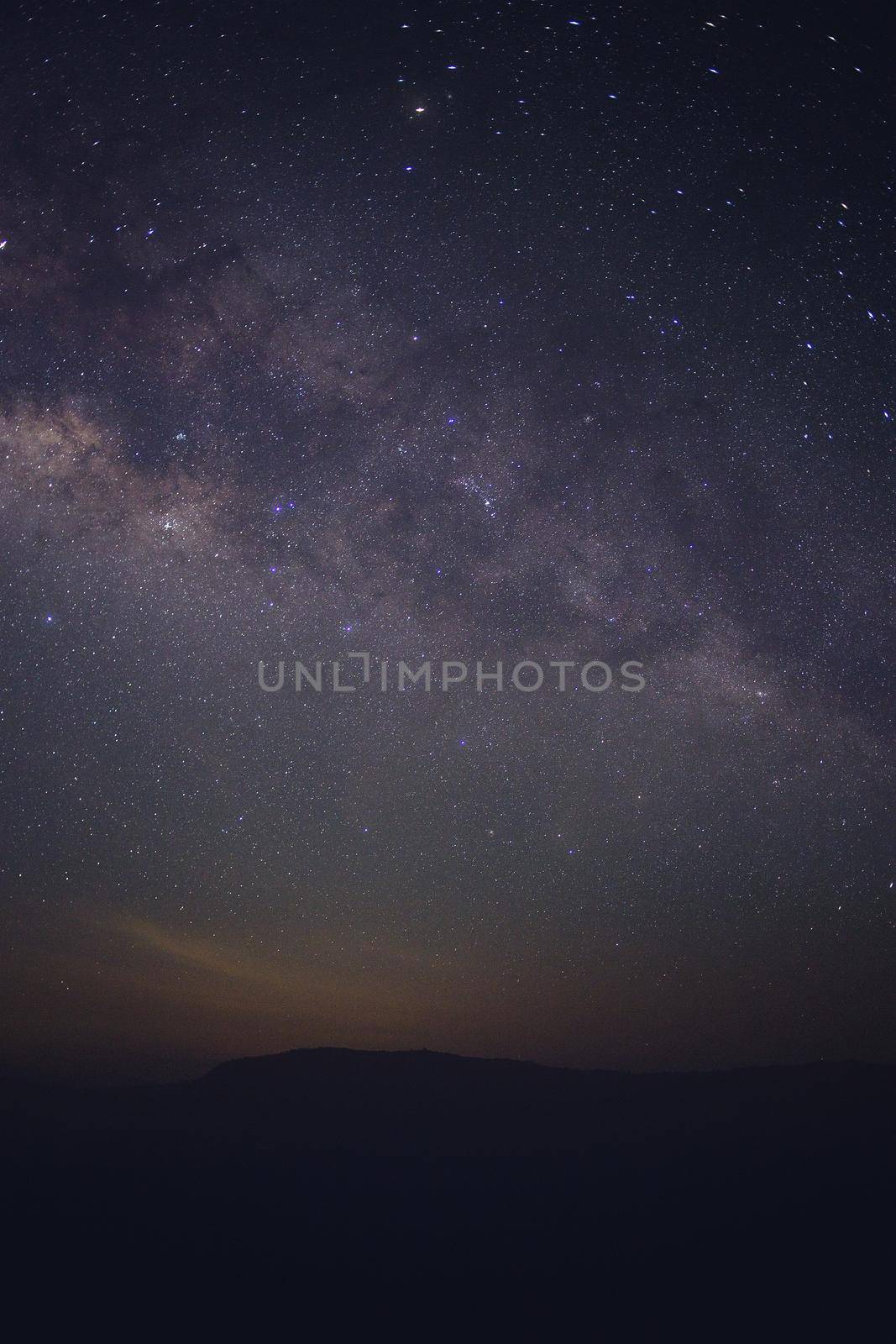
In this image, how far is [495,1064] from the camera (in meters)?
93.2

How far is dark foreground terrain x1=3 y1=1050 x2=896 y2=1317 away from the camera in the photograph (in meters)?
36.8

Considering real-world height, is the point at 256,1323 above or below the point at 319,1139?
above

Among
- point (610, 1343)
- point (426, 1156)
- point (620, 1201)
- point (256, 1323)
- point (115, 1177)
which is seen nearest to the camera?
point (610, 1343)

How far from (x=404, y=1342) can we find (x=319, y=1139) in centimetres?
4828

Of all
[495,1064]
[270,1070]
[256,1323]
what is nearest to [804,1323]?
[256,1323]

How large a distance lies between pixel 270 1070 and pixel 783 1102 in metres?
65.2

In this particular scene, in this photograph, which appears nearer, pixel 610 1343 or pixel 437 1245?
pixel 610 1343

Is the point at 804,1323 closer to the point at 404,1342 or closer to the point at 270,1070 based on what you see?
the point at 404,1342

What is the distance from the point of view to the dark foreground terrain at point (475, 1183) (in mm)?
36812

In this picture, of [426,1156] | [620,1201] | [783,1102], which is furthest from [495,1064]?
[620,1201]

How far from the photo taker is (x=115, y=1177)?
53.1 meters

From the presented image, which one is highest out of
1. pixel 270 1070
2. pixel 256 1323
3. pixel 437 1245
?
pixel 256 1323

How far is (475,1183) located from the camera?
2234 inches

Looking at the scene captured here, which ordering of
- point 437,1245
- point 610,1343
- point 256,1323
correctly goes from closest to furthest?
1. point 610,1343
2. point 256,1323
3. point 437,1245
